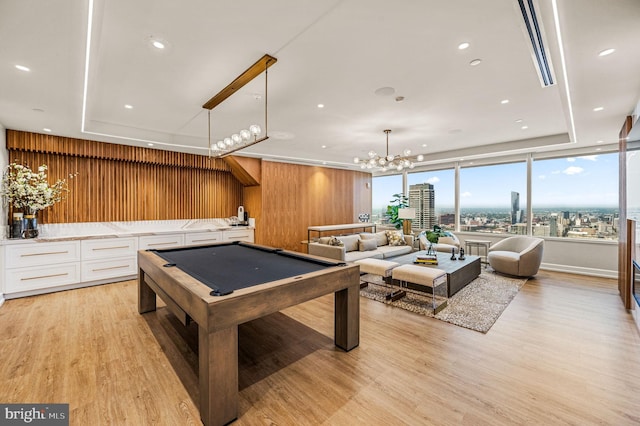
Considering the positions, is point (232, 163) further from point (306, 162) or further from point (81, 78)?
point (81, 78)

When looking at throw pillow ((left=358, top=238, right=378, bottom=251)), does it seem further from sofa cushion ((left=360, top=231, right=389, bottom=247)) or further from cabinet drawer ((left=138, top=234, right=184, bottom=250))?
cabinet drawer ((left=138, top=234, right=184, bottom=250))

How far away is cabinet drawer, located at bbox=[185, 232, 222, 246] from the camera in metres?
5.73

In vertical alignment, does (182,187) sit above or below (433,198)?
above

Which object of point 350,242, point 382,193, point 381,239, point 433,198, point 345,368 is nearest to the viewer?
point 345,368

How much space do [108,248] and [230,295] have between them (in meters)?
4.47

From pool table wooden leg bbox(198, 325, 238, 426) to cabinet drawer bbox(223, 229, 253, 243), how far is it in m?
4.62

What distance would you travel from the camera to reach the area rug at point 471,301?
3331 mm

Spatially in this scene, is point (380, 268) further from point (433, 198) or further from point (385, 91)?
point (433, 198)

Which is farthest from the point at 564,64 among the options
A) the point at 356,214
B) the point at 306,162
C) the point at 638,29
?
the point at 356,214

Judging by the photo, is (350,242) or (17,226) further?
(350,242)

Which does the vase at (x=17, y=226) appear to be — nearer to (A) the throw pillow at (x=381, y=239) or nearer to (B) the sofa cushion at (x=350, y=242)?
(B) the sofa cushion at (x=350, y=242)

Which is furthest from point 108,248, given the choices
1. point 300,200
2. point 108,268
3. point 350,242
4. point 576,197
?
point 576,197

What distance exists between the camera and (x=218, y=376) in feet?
5.71

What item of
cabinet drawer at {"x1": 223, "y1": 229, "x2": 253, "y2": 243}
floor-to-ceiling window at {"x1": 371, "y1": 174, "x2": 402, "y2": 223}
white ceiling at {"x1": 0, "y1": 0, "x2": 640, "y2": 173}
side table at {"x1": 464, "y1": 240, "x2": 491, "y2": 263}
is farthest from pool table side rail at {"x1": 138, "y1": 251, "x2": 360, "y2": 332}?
floor-to-ceiling window at {"x1": 371, "y1": 174, "x2": 402, "y2": 223}
